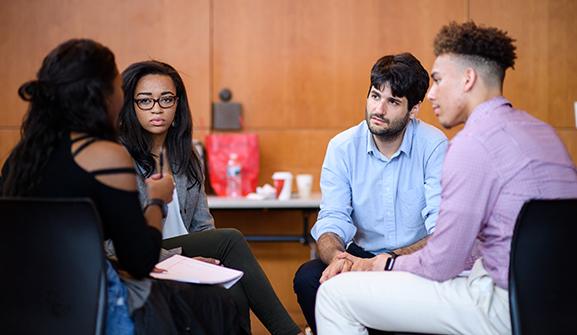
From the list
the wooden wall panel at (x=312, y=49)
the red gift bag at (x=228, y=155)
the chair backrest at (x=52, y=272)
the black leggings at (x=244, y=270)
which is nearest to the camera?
the chair backrest at (x=52, y=272)

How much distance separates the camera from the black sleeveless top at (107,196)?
1921 millimetres

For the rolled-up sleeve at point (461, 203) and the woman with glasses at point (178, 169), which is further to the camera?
the woman with glasses at point (178, 169)

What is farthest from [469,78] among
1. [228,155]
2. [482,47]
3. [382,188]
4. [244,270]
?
[228,155]

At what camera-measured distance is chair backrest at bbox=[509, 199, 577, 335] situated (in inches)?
76.2

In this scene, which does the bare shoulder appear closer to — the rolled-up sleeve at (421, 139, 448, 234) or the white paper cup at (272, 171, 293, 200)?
the rolled-up sleeve at (421, 139, 448, 234)

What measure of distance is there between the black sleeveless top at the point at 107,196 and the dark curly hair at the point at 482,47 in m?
0.99

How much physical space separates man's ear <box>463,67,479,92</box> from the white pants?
50cm

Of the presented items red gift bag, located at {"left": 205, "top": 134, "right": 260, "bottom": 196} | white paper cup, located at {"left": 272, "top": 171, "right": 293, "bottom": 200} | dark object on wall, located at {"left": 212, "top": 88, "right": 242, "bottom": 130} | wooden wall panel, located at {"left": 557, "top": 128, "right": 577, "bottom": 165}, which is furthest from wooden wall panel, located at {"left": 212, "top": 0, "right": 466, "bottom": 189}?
wooden wall panel, located at {"left": 557, "top": 128, "right": 577, "bottom": 165}

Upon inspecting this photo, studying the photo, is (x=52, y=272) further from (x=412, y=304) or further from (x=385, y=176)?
(x=385, y=176)

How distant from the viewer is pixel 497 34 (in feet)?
7.47

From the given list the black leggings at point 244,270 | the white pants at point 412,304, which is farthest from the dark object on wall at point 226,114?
the white pants at point 412,304

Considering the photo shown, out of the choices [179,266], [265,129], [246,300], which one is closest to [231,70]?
[265,129]

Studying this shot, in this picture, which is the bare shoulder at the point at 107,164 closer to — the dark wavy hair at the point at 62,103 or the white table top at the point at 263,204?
the dark wavy hair at the point at 62,103

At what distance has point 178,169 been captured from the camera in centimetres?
305
